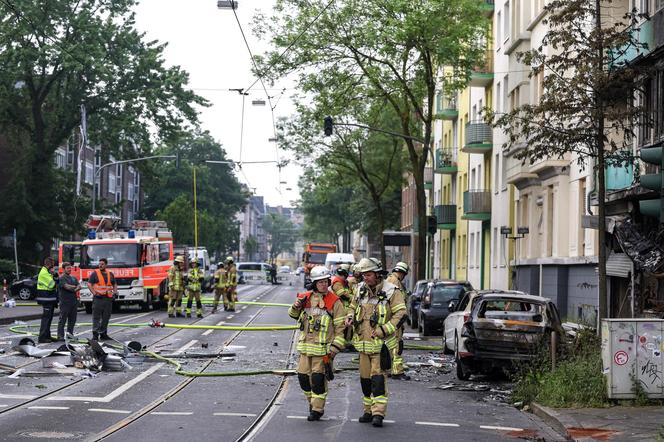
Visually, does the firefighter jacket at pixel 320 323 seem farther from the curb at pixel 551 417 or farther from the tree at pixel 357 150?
the tree at pixel 357 150

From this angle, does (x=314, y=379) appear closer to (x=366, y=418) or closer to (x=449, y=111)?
(x=366, y=418)

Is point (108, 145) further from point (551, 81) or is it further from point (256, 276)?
point (256, 276)

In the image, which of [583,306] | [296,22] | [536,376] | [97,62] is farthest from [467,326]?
[97,62]

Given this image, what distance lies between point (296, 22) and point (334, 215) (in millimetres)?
65107

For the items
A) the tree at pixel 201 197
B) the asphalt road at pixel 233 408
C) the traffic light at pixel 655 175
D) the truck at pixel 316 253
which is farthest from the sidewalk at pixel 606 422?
the truck at pixel 316 253

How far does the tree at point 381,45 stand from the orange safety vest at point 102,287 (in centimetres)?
1590

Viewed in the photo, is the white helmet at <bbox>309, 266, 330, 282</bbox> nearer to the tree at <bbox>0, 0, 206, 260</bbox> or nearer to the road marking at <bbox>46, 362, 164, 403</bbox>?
the road marking at <bbox>46, 362, 164, 403</bbox>

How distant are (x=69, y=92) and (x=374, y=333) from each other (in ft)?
140

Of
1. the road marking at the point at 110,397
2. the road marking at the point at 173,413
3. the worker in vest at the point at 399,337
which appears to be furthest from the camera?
the worker in vest at the point at 399,337

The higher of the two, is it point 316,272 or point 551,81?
point 551,81

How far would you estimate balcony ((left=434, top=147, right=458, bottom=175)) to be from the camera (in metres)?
62.0

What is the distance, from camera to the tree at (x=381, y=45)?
3866 cm

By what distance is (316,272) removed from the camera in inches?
505

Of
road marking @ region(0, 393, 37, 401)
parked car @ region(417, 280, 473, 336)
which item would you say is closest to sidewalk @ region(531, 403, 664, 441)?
road marking @ region(0, 393, 37, 401)
